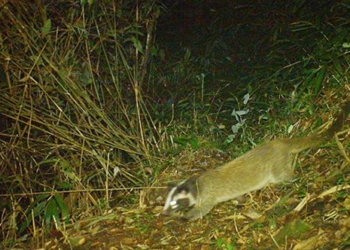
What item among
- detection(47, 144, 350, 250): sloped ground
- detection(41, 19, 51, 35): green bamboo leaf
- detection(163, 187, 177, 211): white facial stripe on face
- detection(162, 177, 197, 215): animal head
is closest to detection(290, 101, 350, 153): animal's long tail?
detection(47, 144, 350, 250): sloped ground

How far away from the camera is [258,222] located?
5078mm

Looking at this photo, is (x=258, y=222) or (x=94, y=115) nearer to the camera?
(x=258, y=222)

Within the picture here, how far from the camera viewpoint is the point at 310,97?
6.57 m

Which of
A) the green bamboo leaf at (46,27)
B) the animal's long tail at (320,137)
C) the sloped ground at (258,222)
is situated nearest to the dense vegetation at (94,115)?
the green bamboo leaf at (46,27)

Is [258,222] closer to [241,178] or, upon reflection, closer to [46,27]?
[241,178]

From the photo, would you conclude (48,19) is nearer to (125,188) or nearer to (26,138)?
(26,138)

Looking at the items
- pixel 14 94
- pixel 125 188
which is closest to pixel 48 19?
pixel 14 94

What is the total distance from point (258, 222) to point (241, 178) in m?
0.58

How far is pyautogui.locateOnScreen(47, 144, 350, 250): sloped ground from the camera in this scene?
4.62 meters

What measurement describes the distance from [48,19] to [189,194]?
1.90m

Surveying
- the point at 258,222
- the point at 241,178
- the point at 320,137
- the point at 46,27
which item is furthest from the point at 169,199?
the point at 46,27

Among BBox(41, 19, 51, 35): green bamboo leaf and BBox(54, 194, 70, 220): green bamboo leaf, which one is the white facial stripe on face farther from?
BBox(41, 19, 51, 35): green bamboo leaf

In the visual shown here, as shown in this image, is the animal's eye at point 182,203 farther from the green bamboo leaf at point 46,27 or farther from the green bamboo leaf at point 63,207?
the green bamboo leaf at point 46,27

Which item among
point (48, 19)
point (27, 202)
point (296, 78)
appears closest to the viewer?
point (48, 19)
